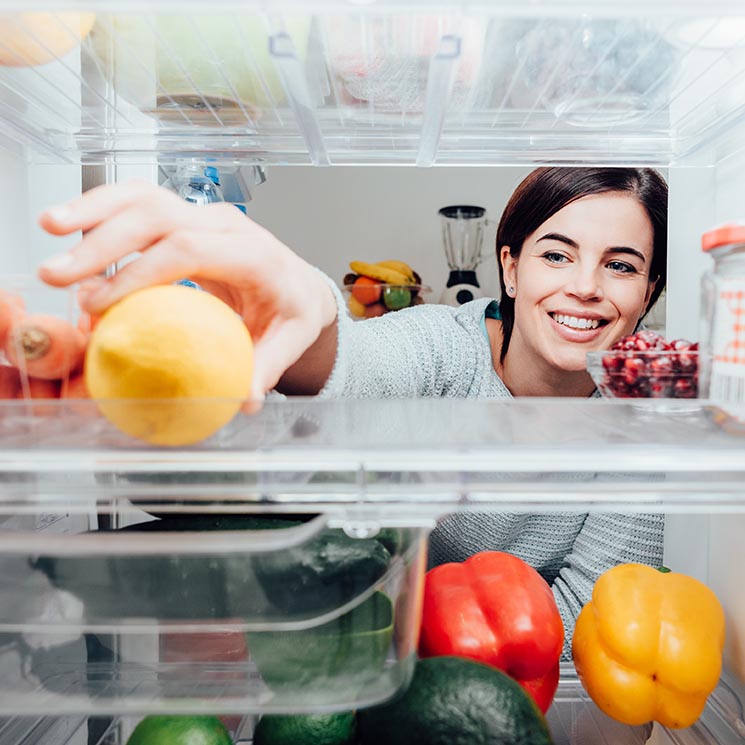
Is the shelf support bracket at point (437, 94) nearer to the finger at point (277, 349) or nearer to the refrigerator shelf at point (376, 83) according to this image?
the refrigerator shelf at point (376, 83)

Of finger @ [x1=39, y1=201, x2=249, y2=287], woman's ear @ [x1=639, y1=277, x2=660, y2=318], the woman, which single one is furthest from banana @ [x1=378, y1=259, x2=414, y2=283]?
finger @ [x1=39, y1=201, x2=249, y2=287]

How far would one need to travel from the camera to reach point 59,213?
17.7 inches

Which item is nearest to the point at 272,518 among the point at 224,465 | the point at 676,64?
the point at 224,465

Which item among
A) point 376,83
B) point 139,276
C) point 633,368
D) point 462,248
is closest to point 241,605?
point 139,276

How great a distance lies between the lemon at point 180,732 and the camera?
489 millimetres

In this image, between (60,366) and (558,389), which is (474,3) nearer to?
(60,366)

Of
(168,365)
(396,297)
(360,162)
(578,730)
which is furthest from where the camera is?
(396,297)

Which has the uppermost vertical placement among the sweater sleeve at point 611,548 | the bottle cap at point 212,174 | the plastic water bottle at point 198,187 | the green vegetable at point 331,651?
the bottle cap at point 212,174

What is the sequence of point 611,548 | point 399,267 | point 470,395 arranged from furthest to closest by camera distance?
point 399,267, point 470,395, point 611,548

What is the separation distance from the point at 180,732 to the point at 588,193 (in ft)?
2.92

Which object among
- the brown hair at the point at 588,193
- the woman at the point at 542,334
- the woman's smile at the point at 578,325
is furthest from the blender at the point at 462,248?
the woman's smile at the point at 578,325

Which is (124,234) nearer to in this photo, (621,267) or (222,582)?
(222,582)

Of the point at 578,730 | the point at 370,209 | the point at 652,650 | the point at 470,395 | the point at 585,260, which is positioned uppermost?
the point at 370,209

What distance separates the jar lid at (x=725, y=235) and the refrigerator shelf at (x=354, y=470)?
137 mm
